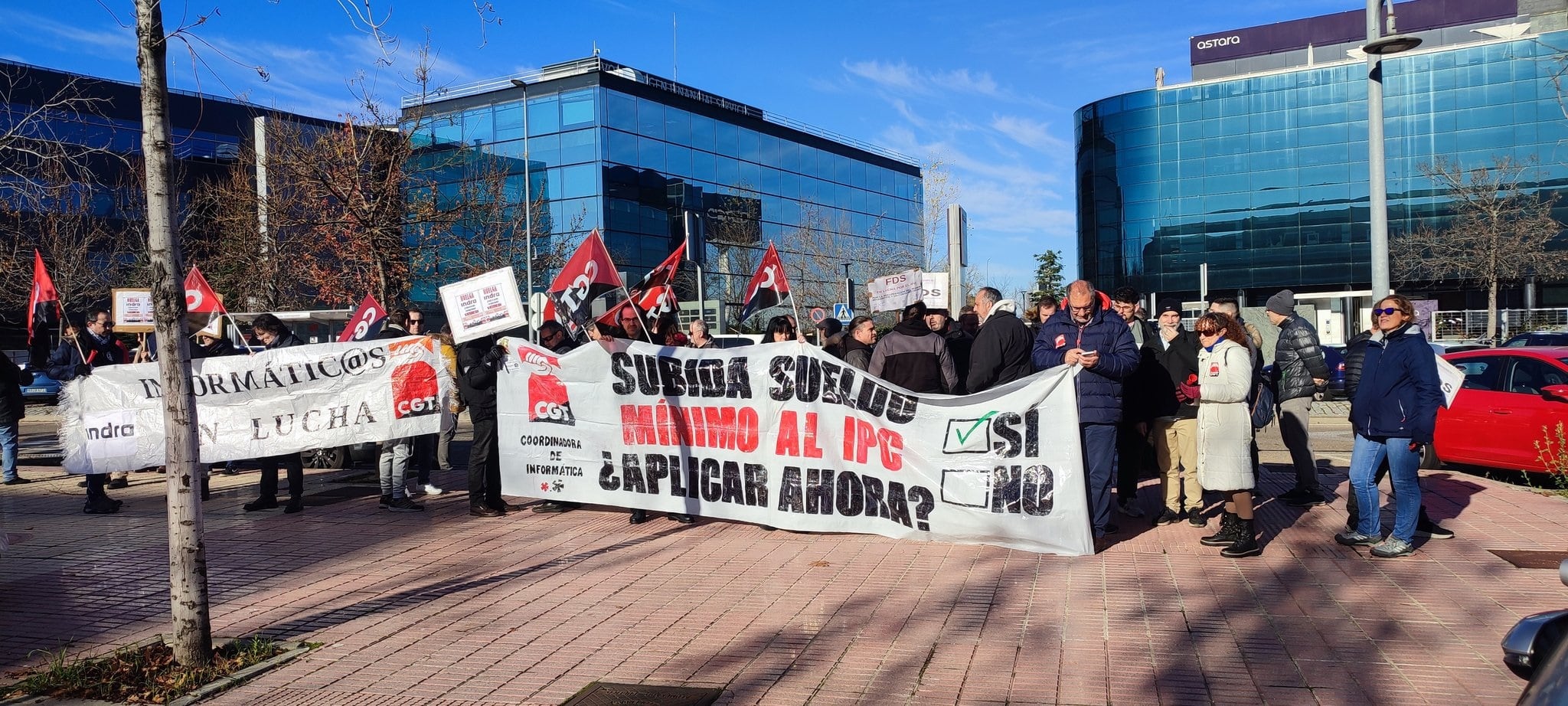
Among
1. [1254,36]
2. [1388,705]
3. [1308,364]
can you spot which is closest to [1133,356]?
[1308,364]

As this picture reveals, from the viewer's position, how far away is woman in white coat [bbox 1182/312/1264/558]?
7016 millimetres

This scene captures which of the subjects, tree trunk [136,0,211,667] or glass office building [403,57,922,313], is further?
glass office building [403,57,922,313]

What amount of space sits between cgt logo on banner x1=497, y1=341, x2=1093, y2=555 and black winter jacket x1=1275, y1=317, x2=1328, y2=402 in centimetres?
288

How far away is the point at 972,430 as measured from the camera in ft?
24.5

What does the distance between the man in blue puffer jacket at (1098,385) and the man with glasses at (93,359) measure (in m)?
9.11

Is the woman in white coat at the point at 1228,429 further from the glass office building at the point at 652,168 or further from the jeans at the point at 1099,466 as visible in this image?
the glass office building at the point at 652,168

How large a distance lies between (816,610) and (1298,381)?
5184mm

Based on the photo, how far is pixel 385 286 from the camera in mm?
18766

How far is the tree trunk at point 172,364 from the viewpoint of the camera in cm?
514

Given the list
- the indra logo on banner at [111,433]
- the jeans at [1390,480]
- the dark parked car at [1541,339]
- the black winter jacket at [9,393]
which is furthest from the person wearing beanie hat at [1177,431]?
the dark parked car at [1541,339]

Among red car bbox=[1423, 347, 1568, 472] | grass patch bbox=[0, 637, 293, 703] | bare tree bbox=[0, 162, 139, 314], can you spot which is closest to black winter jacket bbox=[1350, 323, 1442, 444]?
red car bbox=[1423, 347, 1568, 472]

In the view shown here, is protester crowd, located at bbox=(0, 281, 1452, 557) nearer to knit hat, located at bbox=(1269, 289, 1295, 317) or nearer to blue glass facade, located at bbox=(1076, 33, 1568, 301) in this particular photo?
knit hat, located at bbox=(1269, 289, 1295, 317)

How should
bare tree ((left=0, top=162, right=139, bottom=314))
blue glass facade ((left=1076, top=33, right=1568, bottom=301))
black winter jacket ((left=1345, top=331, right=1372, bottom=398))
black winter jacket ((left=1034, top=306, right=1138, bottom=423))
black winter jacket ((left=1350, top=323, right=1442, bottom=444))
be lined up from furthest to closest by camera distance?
blue glass facade ((left=1076, top=33, right=1568, bottom=301)) → bare tree ((left=0, top=162, right=139, bottom=314)) → black winter jacket ((left=1345, top=331, right=1372, bottom=398)) → black winter jacket ((left=1034, top=306, right=1138, bottom=423)) → black winter jacket ((left=1350, top=323, right=1442, bottom=444))

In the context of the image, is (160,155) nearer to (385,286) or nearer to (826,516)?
(826,516)
